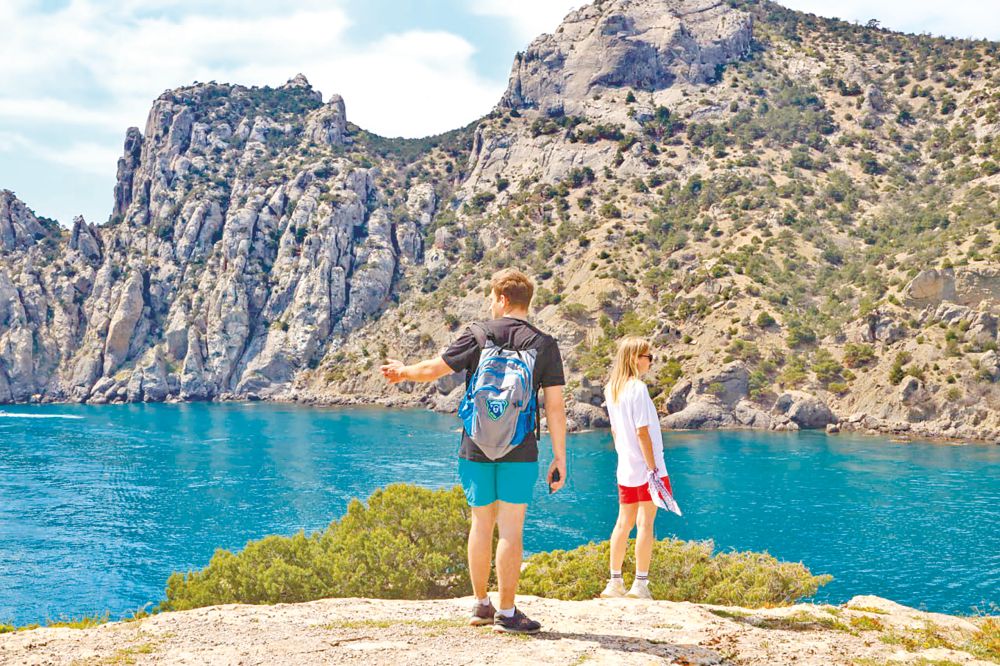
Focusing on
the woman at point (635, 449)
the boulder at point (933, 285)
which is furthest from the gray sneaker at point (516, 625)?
the boulder at point (933, 285)

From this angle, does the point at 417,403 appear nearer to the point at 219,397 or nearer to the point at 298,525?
the point at 219,397

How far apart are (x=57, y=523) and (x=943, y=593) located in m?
46.1

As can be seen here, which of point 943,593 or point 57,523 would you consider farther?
point 57,523

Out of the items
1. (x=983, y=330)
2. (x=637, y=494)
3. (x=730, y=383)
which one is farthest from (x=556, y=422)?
(x=983, y=330)

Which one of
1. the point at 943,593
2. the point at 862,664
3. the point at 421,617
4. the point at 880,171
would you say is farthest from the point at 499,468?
the point at 880,171

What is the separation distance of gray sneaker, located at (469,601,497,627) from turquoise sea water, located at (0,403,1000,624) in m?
24.9

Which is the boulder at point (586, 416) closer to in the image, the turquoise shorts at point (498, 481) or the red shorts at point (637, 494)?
the red shorts at point (637, 494)

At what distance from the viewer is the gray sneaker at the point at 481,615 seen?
7891 mm

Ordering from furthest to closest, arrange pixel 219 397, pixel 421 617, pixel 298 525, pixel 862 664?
pixel 219 397 → pixel 298 525 → pixel 421 617 → pixel 862 664

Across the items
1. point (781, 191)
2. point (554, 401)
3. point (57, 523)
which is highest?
point (781, 191)

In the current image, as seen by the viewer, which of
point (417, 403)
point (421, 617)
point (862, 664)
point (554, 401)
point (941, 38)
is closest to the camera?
point (862, 664)

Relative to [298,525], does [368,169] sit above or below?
above

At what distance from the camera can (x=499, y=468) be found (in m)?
7.29

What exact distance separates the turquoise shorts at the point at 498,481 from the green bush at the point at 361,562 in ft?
39.4
